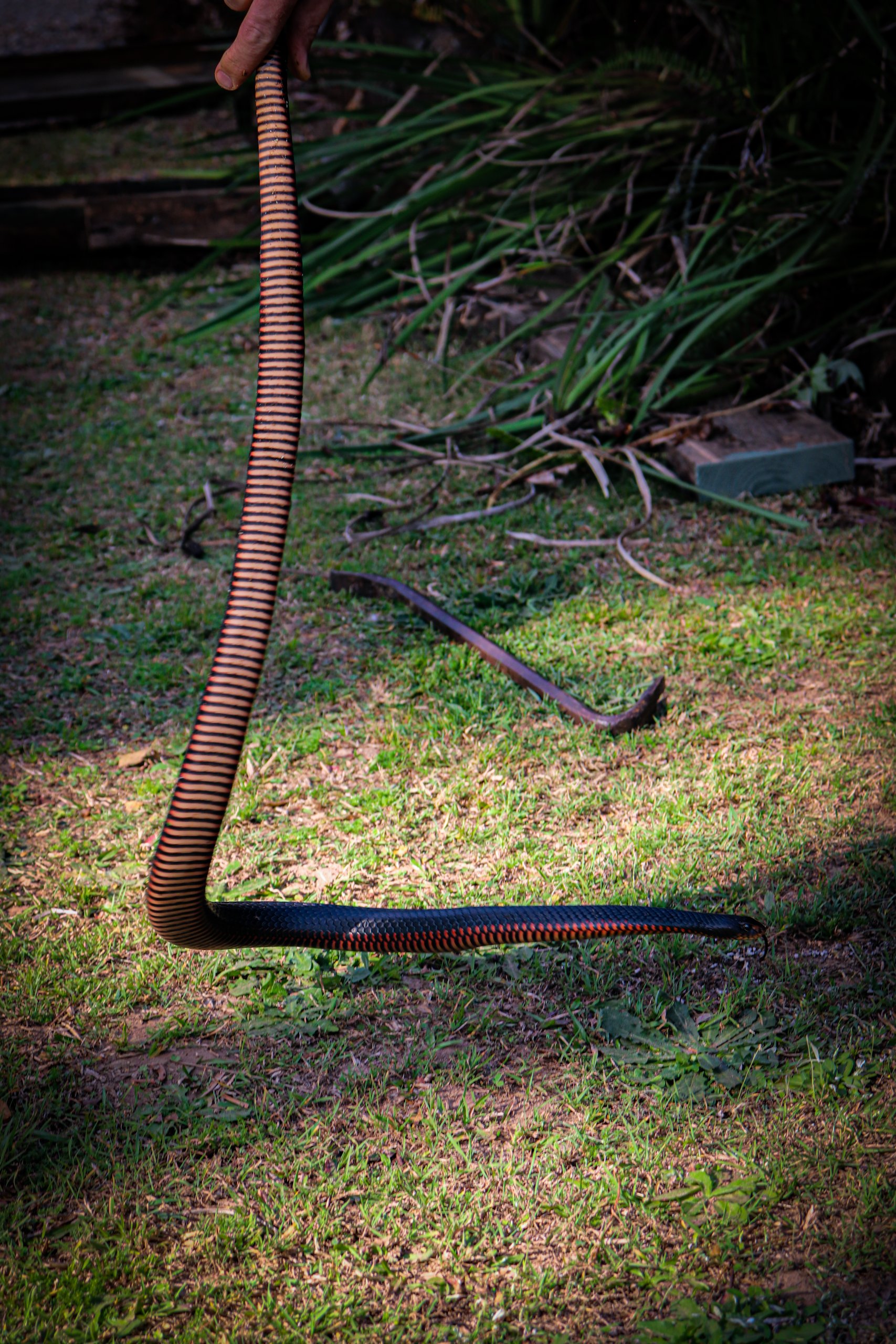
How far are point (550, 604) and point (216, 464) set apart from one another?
1.40m

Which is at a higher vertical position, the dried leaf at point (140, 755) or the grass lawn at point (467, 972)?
the grass lawn at point (467, 972)

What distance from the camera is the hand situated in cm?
124

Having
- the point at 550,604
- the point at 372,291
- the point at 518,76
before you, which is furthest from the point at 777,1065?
the point at 518,76

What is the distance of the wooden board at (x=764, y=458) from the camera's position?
296 centimetres

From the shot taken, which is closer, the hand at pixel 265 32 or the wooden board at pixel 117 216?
the hand at pixel 265 32

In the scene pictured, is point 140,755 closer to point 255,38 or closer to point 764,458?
point 255,38

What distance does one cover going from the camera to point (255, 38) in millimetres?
1247

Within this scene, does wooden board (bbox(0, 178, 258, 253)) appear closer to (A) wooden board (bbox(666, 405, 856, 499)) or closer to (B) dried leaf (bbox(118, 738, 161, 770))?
(A) wooden board (bbox(666, 405, 856, 499))

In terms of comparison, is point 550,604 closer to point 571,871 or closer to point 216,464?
point 571,871

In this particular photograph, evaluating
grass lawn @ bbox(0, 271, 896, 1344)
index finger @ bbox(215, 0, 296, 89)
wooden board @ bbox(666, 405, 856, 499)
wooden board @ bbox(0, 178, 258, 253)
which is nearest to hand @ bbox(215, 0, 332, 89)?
index finger @ bbox(215, 0, 296, 89)

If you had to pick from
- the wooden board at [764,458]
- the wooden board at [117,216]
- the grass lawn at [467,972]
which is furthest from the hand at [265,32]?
the wooden board at [117,216]

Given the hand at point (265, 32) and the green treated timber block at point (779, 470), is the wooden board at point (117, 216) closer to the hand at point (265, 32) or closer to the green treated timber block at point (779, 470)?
the green treated timber block at point (779, 470)

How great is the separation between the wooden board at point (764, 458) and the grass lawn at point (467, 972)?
86 mm

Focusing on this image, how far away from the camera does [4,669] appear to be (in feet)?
8.01
